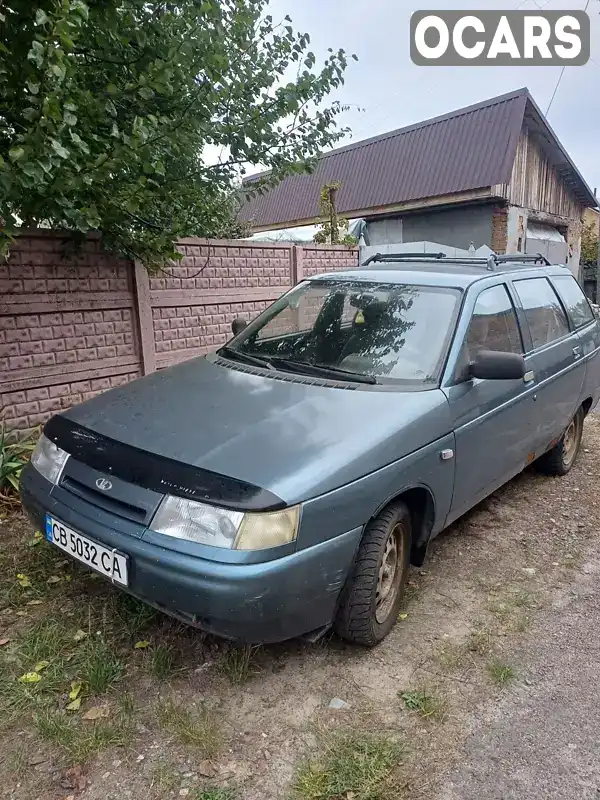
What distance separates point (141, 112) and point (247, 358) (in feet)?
6.80

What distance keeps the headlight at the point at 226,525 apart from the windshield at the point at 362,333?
42.7 inches

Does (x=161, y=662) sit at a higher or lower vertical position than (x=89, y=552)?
lower

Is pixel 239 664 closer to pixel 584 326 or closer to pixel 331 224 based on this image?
pixel 584 326

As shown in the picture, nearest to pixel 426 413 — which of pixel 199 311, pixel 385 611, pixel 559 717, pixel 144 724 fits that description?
pixel 385 611

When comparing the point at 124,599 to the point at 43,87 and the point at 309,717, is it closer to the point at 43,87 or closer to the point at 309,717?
the point at 309,717

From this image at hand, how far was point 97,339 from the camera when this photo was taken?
536cm

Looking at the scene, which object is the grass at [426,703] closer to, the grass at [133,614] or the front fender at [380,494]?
the front fender at [380,494]

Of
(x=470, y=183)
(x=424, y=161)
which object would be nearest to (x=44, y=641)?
(x=470, y=183)

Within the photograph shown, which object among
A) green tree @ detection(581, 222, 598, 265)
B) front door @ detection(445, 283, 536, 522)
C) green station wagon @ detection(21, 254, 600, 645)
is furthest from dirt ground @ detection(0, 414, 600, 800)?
green tree @ detection(581, 222, 598, 265)

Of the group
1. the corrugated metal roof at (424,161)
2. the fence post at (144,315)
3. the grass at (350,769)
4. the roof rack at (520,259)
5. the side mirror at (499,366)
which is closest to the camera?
the grass at (350,769)

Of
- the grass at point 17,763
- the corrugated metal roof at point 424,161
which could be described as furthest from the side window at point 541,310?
the corrugated metal roof at point 424,161

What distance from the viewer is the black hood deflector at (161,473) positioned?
6.79ft

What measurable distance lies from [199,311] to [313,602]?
472 cm

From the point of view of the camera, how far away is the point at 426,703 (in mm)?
2311
